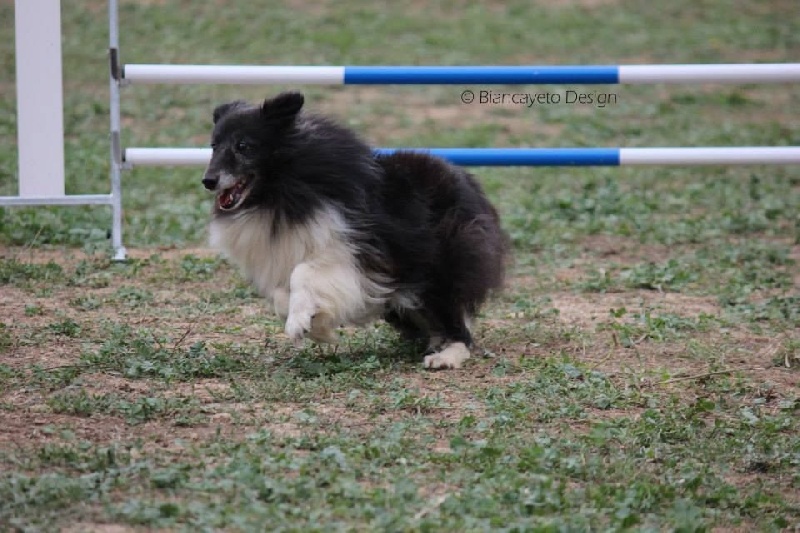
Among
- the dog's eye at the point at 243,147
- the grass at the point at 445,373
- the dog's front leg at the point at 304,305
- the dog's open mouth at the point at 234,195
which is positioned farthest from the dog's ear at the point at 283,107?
the grass at the point at 445,373

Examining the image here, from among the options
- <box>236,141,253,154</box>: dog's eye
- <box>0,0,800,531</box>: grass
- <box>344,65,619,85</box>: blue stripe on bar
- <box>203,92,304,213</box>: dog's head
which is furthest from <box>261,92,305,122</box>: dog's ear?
<box>344,65,619,85</box>: blue stripe on bar

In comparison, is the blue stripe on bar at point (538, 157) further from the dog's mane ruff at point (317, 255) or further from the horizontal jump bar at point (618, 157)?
the dog's mane ruff at point (317, 255)

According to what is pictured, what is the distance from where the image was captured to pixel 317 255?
5359 millimetres

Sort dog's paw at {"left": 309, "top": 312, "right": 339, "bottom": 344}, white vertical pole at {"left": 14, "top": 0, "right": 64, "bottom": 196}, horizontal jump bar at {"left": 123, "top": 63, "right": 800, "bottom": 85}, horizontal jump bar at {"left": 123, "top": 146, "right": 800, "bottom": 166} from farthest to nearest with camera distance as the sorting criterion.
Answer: horizontal jump bar at {"left": 123, "top": 146, "right": 800, "bottom": 166}
horizontal jump bar at {"left": 123, "top": 63, "right": 800, "bottom": 85}
white vertical pole at {"left": 14, "top": 0, "right": 64, "bottom": 196}
dog's paw at {"left": 309, "top": 312, "right": 339, "bottom": 344}

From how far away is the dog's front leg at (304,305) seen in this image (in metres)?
5.23

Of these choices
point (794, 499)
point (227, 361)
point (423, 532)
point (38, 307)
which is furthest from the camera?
point (38, 307)

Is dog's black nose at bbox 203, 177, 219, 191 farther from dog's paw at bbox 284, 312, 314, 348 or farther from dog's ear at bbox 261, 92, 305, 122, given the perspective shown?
dog's paw at bbox 284, 312, 314, 348

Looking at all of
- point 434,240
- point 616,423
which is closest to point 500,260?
point 434,240

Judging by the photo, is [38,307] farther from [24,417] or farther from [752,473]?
[752,473]

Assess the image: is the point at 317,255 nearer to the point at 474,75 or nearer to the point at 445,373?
the point at 445,373

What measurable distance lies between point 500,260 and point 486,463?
69.9 inches

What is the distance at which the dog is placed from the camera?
534 cm

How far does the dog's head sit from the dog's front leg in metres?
0.42

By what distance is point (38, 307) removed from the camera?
249 inches
